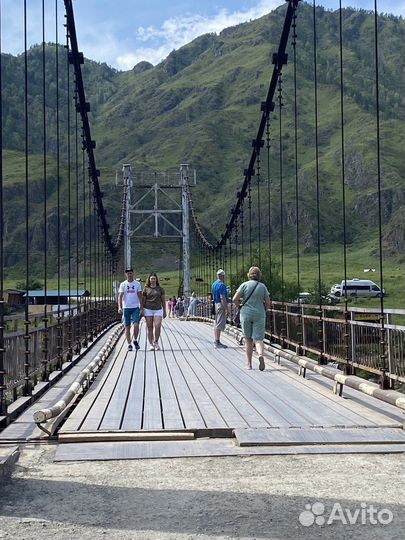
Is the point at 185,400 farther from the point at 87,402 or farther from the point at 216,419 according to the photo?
the point at 216,419

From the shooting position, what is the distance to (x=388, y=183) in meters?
146

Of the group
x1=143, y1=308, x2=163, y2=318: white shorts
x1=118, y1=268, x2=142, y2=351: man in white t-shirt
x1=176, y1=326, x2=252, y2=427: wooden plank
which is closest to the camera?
x1=176, y1=326, x2=252, y2=427: wooden plank

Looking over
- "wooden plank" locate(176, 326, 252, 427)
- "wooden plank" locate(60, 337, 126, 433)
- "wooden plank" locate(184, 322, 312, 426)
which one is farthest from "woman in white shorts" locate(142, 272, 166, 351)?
"wooden plank" locate(60, 337, 126, 433)

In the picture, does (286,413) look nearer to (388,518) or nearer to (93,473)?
(93,473)

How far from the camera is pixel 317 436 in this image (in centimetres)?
650

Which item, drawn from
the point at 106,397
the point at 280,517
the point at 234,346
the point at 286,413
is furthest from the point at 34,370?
the point at 234,346

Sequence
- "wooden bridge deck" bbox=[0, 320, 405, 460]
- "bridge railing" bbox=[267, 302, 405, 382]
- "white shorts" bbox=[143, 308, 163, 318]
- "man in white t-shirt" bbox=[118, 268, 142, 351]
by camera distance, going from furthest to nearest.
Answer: "man in white t-shirt" bbox=[118, 268, 142, 351], "white shorts" bbox=[143, 308, 163, 318], "bridge railing" bbox=[267, 302, 405, 382], "wooden bridge deck" bbox=[0, 320, 405, 460]

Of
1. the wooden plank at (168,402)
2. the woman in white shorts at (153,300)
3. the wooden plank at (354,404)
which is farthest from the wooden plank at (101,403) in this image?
the woman in white shorts at (153,300)

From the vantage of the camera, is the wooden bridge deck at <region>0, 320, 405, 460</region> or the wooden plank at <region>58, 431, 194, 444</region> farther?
the wooden plank at <region>58, 431, 194, 444</region>

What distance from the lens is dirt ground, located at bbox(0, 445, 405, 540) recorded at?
4309mm

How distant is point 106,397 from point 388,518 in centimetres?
494

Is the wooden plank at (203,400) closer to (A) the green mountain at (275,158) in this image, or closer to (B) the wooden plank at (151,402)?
(B) the wooden plank at (151,402)

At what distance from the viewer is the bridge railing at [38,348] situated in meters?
8.84

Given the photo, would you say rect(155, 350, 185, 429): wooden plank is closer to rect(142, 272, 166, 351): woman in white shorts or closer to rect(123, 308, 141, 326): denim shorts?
rect(142, 272, 166, 351): woman in white shorts
